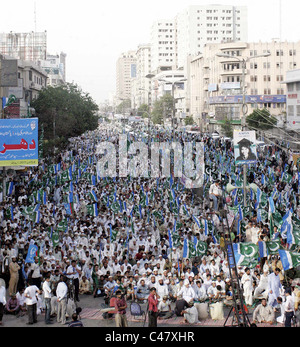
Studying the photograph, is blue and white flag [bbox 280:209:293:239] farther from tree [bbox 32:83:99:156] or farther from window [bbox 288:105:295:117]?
window [bbox 288:105:295:117]

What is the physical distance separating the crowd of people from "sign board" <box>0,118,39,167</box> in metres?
1.71

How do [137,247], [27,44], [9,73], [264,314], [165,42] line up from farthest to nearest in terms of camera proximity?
[165,42]
[27,44]
[9,73]
[137,247]
[264,314]

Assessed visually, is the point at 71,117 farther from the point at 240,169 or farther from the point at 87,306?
the point at 87,306

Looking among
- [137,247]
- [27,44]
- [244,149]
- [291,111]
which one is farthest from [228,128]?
[27,44]

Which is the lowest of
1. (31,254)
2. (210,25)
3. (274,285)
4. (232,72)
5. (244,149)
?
(274,285)

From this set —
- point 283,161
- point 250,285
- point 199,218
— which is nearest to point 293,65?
point 283,161

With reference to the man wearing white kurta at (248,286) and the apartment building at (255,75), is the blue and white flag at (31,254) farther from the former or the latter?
the apartment building at (255,75)

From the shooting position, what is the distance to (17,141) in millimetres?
17688

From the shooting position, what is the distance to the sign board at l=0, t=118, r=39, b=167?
17312 mm

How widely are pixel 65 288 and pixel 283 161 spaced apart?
18.5m

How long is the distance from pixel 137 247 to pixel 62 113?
3096 cm

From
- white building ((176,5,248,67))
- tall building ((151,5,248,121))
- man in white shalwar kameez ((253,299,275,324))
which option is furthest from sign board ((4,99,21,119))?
white building ((176,5,248,67))

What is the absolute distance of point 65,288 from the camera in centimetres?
1094

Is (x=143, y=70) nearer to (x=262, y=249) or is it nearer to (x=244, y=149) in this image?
(x=244, y=149)
